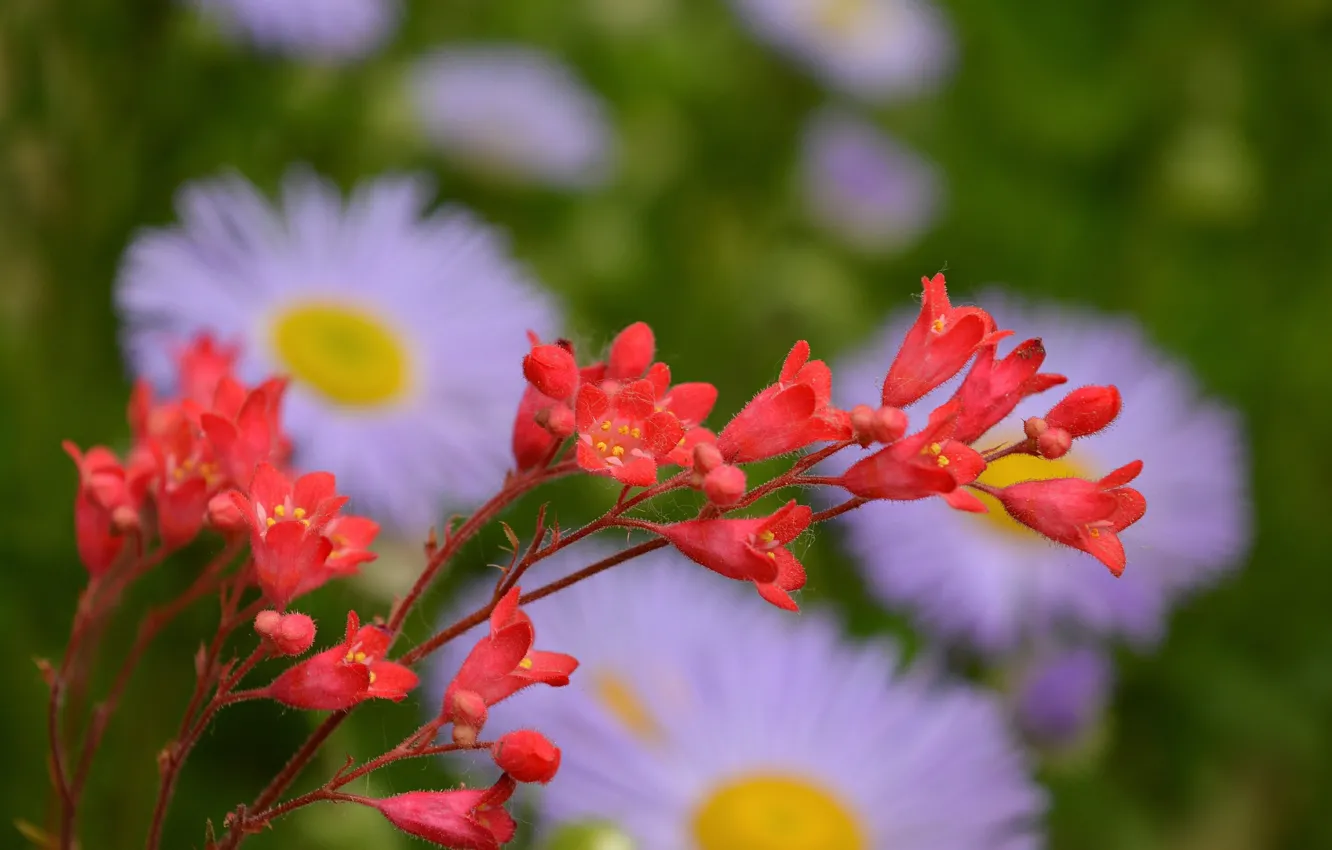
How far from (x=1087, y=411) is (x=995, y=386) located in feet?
0.07

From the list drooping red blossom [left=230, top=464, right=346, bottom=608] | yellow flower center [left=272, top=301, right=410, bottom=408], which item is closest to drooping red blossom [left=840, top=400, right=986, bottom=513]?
drooping red blossom [left=230, top=464, right=346, bottom=608]

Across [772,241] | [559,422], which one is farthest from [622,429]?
[772,241]

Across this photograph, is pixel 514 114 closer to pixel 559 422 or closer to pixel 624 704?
pixel 624 704

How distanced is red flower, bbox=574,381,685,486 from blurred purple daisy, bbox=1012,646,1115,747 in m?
0.57

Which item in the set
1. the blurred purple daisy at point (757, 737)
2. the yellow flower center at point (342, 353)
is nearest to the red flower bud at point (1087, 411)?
the blurred purple daisy at point (757, 737)

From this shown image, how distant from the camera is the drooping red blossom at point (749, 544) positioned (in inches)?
11.2

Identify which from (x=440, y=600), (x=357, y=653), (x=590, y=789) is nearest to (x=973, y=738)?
(x=590, y=789)

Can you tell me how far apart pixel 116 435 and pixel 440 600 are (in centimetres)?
20

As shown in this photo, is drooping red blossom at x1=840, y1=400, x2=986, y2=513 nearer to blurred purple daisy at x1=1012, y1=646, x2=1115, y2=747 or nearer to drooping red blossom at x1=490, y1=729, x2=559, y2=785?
drooping red blossom at x1=490, y1=729, x2=559, y2=785

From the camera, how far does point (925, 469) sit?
0.28 meters

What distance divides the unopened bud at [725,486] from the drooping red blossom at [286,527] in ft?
0.26

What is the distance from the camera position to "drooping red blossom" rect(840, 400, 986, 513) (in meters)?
0.28

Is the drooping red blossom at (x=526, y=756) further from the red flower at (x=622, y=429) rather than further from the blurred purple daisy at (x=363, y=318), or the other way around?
the blurred purple daisy at (x=363, y=318)

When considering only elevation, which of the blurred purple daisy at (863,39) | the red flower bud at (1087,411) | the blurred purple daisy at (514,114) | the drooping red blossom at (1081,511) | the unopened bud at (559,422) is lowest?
the unopened bud at (559,422)
